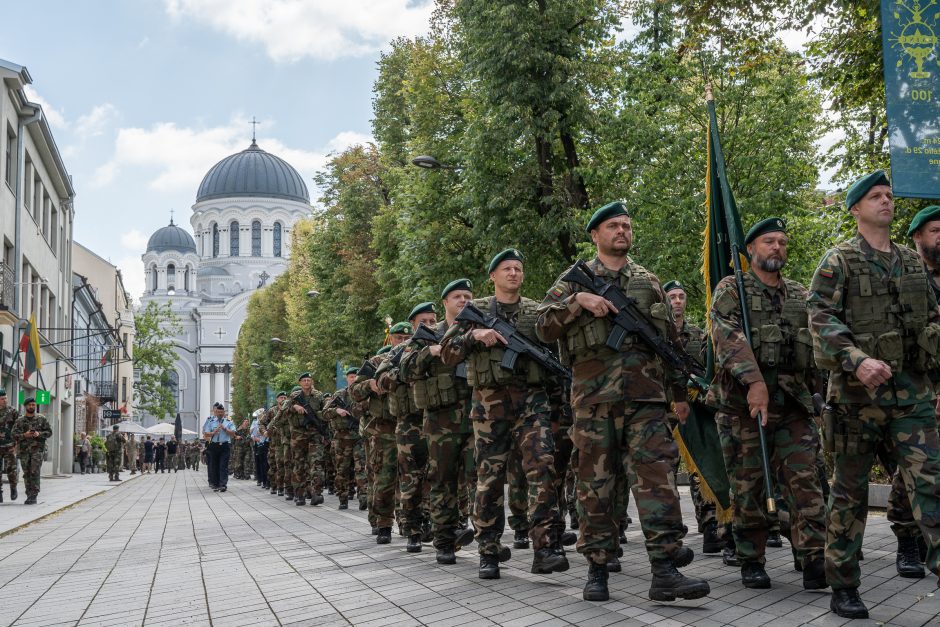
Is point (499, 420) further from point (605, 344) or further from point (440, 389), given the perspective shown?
point (605, 344)

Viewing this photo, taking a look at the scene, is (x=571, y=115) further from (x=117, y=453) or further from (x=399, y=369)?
(x=117, y=453)

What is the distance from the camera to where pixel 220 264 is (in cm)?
12256

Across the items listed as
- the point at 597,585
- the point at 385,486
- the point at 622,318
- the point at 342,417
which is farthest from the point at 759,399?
the point at 342,417

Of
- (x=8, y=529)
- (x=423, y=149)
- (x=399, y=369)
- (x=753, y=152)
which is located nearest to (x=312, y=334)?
(x=423, y=149)

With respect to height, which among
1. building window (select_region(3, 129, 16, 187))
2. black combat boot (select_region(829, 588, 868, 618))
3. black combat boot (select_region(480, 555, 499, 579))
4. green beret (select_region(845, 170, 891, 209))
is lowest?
black combat boot (select_region(829, 588, 868, 618))

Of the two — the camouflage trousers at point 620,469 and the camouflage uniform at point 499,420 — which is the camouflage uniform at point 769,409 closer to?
the camouflage trousers at point 620,469

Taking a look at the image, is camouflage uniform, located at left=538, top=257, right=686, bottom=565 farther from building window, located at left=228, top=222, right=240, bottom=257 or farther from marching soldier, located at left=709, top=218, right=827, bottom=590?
building window, located at left=228, top=222, right=240, bottom=257

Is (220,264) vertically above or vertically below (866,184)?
above

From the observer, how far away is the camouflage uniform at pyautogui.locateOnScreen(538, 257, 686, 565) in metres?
5.79

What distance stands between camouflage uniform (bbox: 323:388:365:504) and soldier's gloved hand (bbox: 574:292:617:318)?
775 cm

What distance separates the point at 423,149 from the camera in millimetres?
26203

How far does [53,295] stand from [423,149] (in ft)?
56.3

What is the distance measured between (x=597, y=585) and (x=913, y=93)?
6.10 m

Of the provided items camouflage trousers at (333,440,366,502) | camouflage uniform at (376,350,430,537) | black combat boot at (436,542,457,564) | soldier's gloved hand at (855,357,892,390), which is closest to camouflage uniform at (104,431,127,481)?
camouflage trousers at (333,440,366,502)
